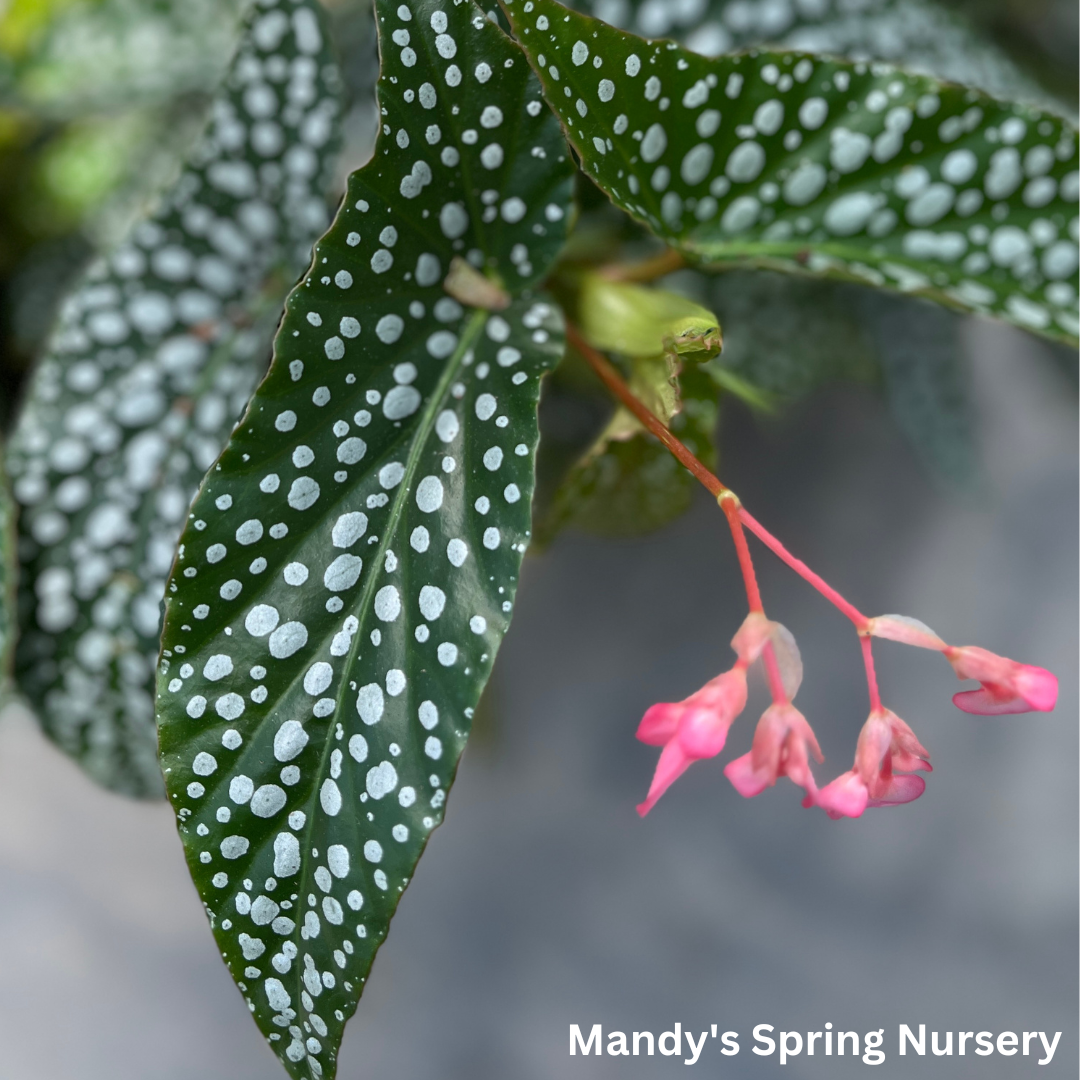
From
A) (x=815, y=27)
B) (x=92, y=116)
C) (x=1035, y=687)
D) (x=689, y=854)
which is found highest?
(x=92, y=116)

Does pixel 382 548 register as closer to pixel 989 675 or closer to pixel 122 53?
pixel 989 675

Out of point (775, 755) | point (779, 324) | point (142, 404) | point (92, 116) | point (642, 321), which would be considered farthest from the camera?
point (92, 116)

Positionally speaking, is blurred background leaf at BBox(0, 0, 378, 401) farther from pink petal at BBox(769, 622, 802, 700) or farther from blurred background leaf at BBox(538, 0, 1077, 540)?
pink petal at BBox(769, 622, 802, 700)

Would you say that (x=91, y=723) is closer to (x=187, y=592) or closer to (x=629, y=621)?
(x=187, y=592)

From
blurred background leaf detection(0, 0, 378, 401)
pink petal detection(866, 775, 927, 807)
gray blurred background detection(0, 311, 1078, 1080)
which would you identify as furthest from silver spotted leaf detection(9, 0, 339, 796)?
pink petal detection(866, 775, 927, 807)

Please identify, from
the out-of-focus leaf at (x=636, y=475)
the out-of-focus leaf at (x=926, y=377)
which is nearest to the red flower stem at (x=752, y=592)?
the out-of-focus leaf at (x=636, y=475)

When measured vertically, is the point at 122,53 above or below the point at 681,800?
above

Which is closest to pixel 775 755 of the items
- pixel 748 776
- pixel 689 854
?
pixel 748 776
